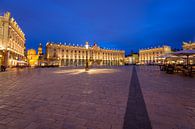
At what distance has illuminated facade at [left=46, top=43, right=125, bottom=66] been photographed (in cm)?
6888

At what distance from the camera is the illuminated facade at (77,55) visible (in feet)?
226

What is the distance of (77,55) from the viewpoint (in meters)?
79.2

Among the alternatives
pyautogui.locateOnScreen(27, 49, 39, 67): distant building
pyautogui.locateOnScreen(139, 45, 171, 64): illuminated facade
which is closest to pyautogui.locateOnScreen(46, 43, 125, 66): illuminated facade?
pyautogui.locateOnScreen(27, 49, 39, 67): distant building

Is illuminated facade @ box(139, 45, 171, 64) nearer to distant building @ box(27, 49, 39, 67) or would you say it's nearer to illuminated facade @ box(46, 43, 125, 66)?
illuminated facade @ box(46, 43, 125, 66)

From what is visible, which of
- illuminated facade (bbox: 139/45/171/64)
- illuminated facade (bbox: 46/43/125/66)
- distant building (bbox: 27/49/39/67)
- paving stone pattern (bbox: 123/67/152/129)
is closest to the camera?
paving stone pattern (bbox: 123/67/152/129)

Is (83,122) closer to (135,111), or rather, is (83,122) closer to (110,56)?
(135,111)

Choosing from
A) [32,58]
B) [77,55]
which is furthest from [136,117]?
[77,55]

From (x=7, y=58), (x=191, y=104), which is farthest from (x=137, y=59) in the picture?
(x=191, y=104)

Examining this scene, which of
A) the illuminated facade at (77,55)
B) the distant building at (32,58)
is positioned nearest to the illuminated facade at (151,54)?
the illuminated facade at (77,55)

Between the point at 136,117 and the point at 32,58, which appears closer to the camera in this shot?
the point at 136,117

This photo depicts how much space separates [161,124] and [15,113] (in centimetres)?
324

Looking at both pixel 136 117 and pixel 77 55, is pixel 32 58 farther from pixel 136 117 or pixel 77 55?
pixel 136 117

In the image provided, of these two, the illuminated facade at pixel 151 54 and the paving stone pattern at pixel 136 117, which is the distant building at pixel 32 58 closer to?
the paving stone pattern at pixel 136 117

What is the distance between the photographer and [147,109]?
3070 mm
